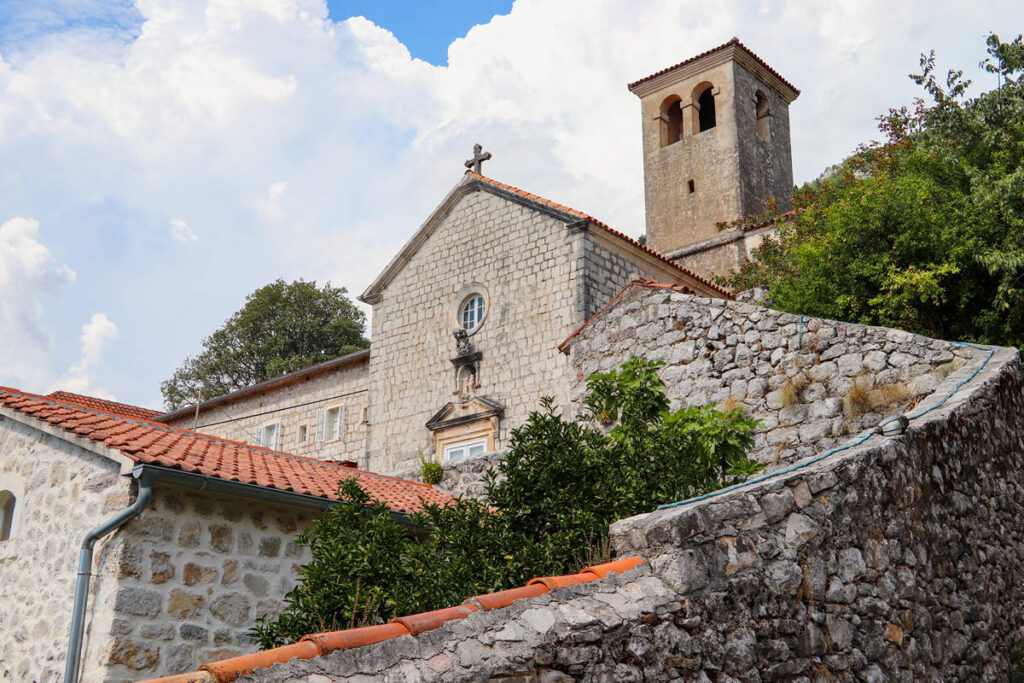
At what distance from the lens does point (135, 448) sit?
7.81 metres

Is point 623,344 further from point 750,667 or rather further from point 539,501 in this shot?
point 750,667

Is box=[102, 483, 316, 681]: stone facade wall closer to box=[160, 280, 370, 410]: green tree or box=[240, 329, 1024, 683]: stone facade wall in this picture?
box=[240, 329, 1024, 683]: stone facade wall

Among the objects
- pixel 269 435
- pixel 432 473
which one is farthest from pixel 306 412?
pixel 432 473

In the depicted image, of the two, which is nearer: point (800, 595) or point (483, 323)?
point (800, 595)

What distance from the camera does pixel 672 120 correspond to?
28.6 metres

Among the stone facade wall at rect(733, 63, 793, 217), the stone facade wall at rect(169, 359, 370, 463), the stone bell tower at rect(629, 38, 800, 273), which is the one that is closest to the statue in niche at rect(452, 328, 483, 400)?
the stone facade wall at rect(169, 359, 370, 463)

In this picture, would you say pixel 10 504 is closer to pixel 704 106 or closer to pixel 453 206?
pixel 453 206

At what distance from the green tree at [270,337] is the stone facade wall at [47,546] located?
1100 inches

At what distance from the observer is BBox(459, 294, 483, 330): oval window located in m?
17.8

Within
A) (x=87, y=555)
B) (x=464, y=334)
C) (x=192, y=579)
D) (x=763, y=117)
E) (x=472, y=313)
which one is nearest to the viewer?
(x=87, y=555)

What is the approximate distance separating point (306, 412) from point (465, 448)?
6699mm

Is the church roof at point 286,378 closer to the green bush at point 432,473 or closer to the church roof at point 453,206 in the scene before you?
the church roof at point 453,206

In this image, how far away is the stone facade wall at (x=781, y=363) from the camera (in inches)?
349

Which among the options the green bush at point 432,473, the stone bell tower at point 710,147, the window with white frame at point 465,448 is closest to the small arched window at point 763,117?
the stone bell tower at point 710,147
